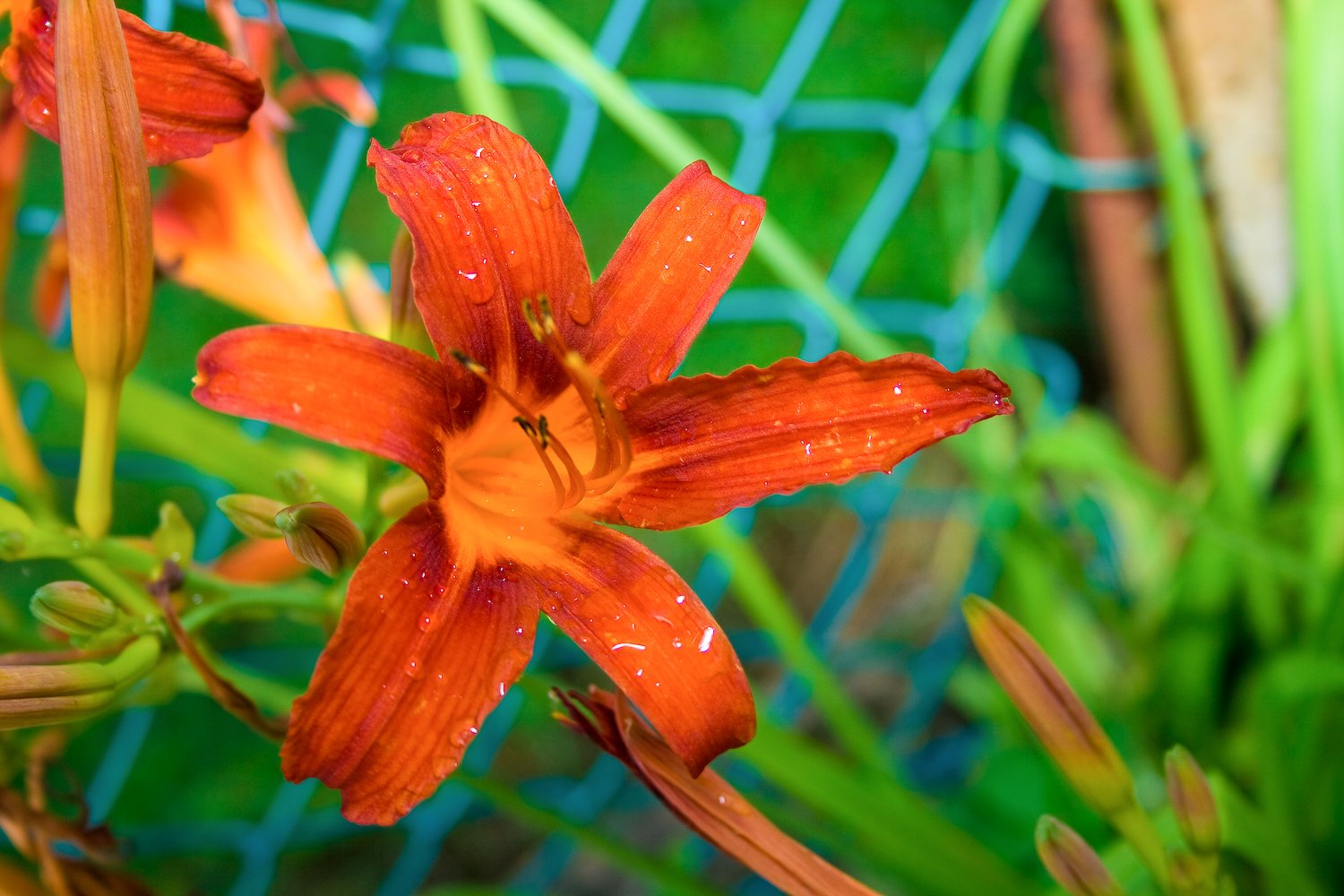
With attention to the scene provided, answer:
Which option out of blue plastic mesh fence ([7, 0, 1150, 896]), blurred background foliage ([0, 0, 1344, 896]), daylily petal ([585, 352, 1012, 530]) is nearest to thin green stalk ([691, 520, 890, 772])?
blurred background foliage ([0, 0, 1344, 896])

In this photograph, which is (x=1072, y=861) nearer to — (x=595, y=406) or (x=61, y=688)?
(x=595, y=406)

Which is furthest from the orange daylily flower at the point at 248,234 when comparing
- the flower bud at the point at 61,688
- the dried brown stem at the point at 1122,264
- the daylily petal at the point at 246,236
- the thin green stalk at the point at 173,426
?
the dried brown stem at the point at 1122,264

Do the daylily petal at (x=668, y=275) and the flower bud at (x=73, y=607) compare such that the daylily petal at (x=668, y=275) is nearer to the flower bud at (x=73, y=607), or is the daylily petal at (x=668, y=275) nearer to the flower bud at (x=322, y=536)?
the flower bud at (x=322, y=536)

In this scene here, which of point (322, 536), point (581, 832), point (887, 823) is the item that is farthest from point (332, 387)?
point (887, 823)

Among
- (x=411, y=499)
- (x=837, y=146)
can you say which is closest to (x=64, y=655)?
(x=411, y=499)

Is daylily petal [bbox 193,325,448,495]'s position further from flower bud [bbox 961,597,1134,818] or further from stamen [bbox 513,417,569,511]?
flower bud [bbox 961,597,1134,818]

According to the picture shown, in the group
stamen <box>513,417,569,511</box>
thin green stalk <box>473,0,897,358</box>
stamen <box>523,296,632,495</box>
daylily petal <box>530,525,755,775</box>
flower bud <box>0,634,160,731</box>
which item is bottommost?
flower bud <box>0,634,160,731</box>

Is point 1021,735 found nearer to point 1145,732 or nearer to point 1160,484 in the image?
point 1145,732
